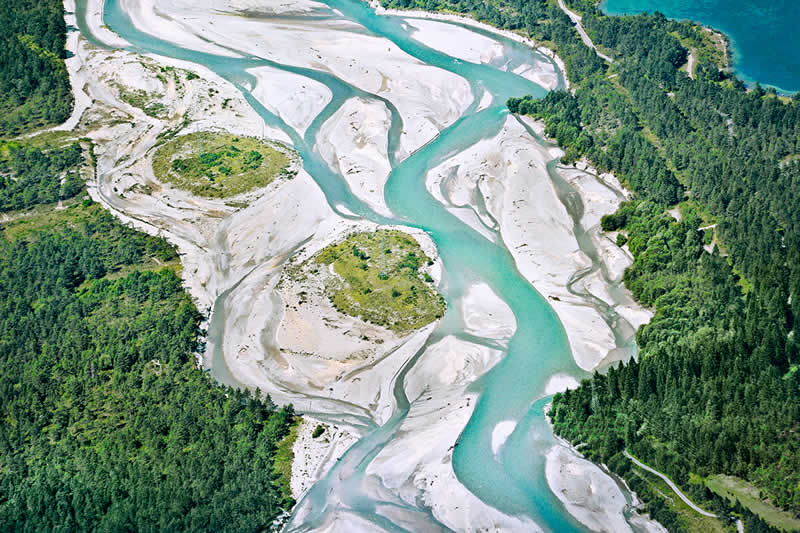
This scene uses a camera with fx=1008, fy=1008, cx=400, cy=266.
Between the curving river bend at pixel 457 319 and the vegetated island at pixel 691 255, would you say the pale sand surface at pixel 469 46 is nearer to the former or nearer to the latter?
the curving river bend at pixel 457 319

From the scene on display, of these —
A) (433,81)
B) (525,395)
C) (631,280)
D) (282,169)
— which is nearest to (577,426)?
(525,395)

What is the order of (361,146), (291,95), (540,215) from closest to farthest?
(540,215) < (361,146) < (291,95)

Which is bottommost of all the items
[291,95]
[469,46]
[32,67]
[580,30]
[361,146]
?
[32,67]

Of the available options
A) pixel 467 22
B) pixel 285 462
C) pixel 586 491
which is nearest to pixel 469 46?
pixel 467 22

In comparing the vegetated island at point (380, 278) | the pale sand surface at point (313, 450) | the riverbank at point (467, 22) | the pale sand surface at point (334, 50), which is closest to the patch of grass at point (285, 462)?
the pale sand surface at point (313, 450)

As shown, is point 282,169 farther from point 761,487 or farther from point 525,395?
point 761,487

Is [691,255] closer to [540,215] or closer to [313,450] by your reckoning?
[540,215]
